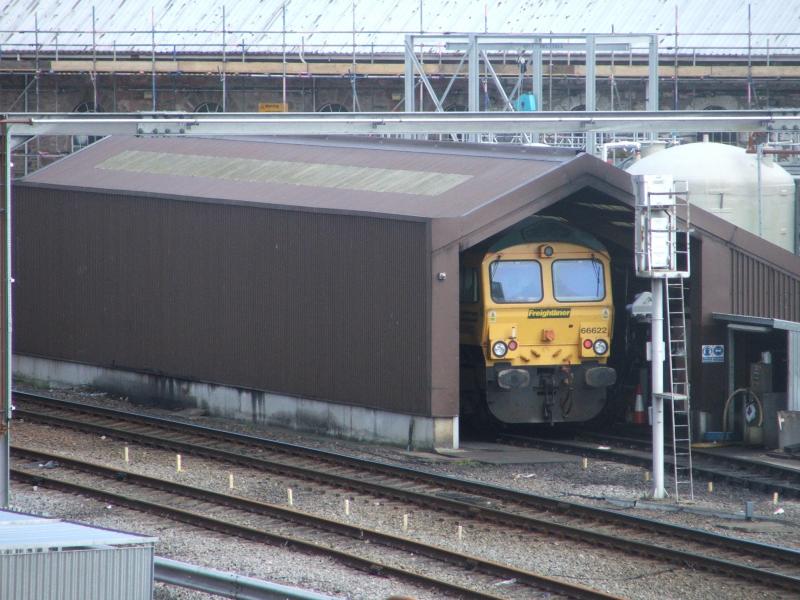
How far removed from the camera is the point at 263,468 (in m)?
17.9

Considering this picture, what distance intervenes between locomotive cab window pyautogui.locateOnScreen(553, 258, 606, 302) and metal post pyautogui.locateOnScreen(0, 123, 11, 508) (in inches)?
352

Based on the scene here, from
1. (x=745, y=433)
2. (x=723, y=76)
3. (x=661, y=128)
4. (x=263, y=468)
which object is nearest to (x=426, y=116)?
(x=661, y=128)

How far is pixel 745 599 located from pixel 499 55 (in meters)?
31.1

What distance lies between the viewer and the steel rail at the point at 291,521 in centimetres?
1221

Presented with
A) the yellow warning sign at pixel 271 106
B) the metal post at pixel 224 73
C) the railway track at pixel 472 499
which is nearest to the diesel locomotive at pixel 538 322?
the railway track at pixel 472 499

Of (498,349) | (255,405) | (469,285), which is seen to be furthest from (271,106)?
(498,349)

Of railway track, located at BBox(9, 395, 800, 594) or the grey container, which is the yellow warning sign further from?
the grey container

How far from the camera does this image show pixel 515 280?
20000 mm

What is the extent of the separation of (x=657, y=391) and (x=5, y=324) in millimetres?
7339

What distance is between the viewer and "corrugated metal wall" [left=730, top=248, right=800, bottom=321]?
1972cm

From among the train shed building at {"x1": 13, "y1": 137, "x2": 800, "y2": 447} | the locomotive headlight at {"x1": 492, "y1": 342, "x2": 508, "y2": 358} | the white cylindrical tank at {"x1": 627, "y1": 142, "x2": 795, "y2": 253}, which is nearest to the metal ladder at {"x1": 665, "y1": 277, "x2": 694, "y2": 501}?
the train shed building at {"x1": 13, "y1": 137, "x2": 800, "y2": 447}

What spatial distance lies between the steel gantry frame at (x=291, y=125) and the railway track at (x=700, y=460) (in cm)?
425

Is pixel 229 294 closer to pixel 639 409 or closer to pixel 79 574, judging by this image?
pixel 639 409

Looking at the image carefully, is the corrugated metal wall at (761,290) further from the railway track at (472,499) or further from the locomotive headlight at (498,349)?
the railway track at (472,499)
